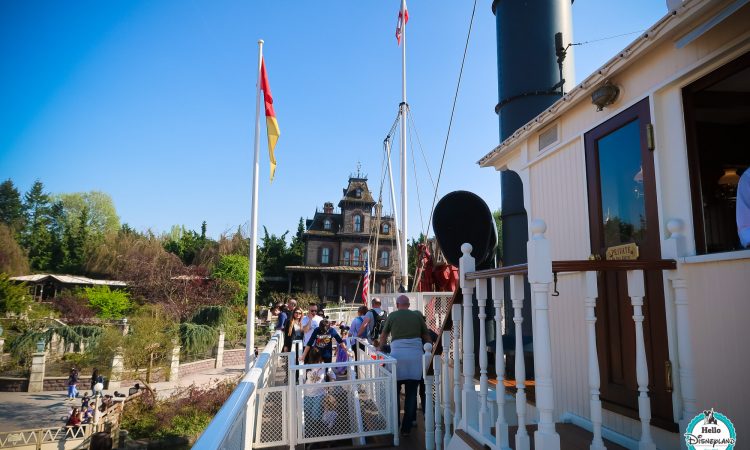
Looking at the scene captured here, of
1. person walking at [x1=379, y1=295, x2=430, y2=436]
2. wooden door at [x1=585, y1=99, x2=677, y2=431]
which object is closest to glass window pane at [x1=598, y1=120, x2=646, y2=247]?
wooden door at [x1=585, y1=99, x2=677, y2=431]

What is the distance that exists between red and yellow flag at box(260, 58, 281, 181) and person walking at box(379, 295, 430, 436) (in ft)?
27.1

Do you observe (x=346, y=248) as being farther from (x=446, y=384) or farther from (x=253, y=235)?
(x=446, y=384)

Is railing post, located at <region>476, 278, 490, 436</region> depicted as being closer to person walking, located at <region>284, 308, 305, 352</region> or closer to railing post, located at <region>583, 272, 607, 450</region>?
railing post, located at <region>583, 272, 607, 450</region>

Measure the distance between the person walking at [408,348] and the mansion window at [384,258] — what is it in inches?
1563

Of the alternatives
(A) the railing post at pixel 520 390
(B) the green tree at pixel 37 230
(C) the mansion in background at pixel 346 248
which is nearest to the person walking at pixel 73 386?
(A) the railing post at pixel 520 390

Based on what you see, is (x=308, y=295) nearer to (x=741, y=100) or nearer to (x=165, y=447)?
(x=165, y=447)

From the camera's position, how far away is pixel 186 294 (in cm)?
3197

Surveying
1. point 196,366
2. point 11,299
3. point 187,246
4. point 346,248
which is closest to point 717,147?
point 196,366

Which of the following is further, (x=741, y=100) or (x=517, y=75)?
(x=517, y=75)

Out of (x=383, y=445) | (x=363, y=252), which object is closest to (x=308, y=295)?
(x=363, y=252)

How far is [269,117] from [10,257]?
147ft

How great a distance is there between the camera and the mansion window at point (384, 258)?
149ft

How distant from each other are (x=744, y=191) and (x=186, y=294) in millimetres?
34550

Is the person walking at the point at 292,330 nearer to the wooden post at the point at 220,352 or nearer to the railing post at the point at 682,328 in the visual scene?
the railing post at the point at 682,328
